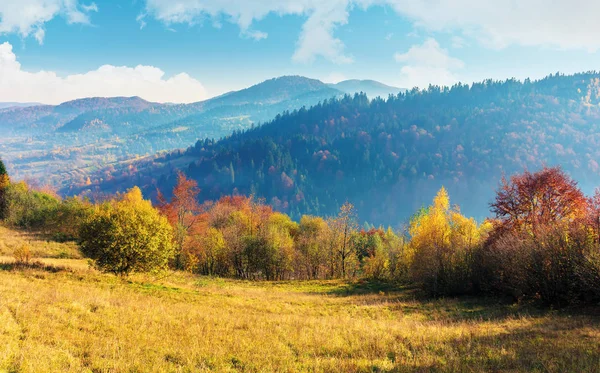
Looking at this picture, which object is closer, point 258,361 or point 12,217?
point 258,361

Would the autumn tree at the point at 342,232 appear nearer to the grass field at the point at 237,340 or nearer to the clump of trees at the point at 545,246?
the clump of trees at the point at 545,246

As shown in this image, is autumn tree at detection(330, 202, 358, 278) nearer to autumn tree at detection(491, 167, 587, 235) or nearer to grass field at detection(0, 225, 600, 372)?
autumn tree at detection(491, 167, 587, 235)

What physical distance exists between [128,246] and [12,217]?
55.5 meters

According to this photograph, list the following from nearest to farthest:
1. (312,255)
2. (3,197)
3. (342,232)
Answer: (342,232) → (312,255) → (3,197)

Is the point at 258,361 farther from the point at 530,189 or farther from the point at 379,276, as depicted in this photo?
the point at 379,276

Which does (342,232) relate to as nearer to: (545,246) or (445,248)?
(445,248)

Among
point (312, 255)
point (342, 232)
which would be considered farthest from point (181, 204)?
point (342, 232)

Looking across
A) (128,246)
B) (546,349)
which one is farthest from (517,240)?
(128,246)

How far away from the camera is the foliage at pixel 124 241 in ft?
86.7

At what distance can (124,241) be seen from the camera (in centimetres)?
2652

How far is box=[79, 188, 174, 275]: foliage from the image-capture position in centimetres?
2644

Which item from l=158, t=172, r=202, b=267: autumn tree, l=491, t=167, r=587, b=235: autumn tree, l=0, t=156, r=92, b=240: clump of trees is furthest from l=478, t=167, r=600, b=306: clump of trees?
l=0, t=156, r=92, b=240: clump of trees

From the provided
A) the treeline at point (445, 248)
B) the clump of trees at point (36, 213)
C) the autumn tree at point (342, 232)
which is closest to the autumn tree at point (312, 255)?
the treeline at point (445, 248)

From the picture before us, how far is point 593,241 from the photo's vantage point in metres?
21.5
